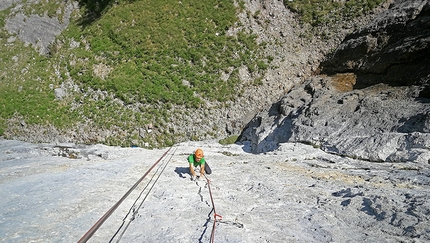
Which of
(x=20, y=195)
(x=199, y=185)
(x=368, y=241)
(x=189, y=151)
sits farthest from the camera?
(x=189, y=151)

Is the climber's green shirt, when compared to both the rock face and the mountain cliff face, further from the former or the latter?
the rock face

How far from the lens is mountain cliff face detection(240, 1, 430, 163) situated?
412 inches

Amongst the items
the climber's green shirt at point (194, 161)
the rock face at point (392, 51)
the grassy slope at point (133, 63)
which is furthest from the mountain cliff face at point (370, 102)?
the climber's green shirt at point (194, 161)

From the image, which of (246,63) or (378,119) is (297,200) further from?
(246,63)

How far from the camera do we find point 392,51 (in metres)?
16.3

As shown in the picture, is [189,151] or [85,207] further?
[189,151]

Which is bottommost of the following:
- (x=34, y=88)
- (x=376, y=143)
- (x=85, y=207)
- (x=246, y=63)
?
(x=85, y=207)

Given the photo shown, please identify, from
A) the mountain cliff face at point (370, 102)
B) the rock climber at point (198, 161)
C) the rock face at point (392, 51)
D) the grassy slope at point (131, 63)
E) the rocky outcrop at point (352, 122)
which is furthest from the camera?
the grassy slope at point (131, 63)

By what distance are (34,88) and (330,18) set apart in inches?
1224

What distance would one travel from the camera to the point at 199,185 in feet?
28.1

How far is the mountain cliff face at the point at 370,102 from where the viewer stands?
10.5 meters

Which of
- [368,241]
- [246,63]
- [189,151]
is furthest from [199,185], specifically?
[246,63]

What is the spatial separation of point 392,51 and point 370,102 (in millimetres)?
5892

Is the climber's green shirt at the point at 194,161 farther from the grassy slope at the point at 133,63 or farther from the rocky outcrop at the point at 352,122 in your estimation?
the grassy slope at the point at 133,63
